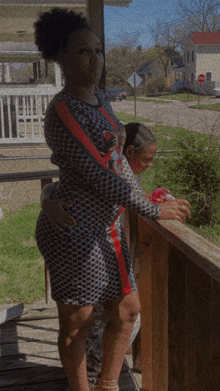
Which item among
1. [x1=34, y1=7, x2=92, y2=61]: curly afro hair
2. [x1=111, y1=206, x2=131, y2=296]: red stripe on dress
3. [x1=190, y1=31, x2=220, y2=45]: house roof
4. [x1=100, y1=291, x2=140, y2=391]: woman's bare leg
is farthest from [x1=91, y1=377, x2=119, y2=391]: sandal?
[x1=190, y1=31, x2=220, y2=45]: house roof

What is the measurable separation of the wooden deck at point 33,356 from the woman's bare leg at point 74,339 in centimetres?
25

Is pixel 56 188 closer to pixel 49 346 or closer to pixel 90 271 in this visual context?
pixel 90 271

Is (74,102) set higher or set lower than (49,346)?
higher

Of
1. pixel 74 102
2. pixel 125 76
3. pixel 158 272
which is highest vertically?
pixel 125 76

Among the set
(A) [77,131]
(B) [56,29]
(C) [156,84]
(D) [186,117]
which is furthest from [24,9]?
(C) [156,84]

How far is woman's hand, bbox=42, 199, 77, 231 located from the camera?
139cm

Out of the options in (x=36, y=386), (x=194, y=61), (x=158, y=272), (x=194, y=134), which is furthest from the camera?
(x=194, y=61)

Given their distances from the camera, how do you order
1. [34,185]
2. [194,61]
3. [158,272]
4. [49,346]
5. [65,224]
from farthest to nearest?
1. [194,61]
2. [34,185]
3. [49,346]
4. [158,272]
5. [65,224]

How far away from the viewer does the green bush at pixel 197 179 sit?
6.07 m

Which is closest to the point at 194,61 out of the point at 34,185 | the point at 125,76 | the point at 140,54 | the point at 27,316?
the point at 140,54

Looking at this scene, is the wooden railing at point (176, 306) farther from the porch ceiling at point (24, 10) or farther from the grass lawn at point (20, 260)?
the porch ceiling at point (24, 10)

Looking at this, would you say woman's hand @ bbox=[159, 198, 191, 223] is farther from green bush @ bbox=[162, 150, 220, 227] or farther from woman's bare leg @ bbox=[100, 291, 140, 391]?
green bush @ bbox=[162, 150, 220, 227]

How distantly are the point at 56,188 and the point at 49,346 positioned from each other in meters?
1.15

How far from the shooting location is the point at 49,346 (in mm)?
2322
